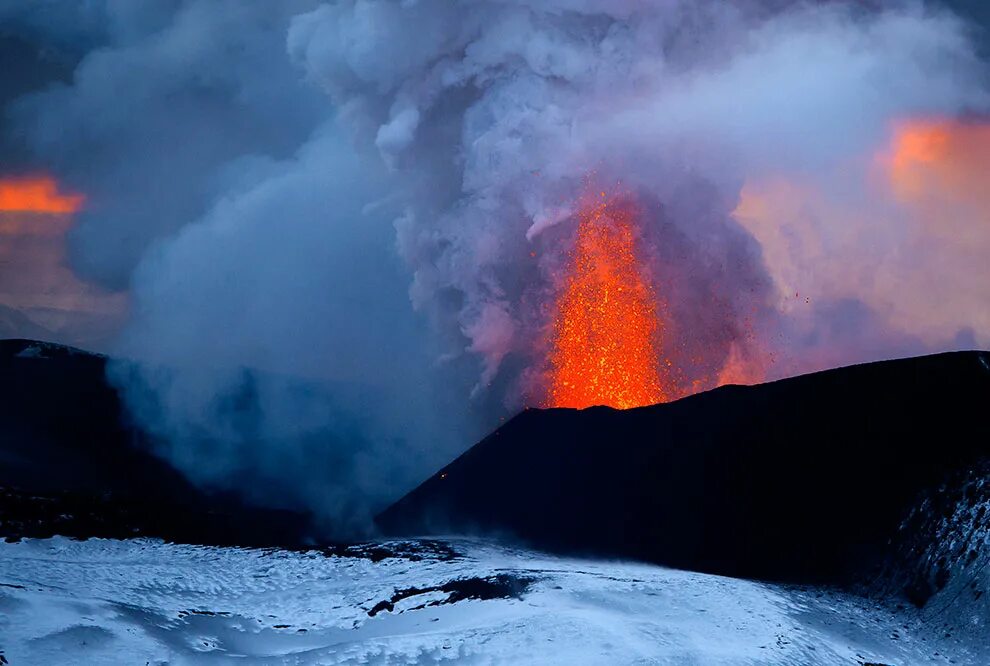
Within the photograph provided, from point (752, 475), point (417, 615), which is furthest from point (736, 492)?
point (417, 615)

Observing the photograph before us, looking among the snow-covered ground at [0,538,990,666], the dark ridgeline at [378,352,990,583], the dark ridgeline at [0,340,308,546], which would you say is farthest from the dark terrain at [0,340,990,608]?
the snow-covered ground at [0,538,990,666]

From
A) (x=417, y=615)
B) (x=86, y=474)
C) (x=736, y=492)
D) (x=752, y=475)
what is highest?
(x=86, y=474)

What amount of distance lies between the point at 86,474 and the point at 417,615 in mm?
44232

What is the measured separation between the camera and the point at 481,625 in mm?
27078

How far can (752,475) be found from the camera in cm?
4219

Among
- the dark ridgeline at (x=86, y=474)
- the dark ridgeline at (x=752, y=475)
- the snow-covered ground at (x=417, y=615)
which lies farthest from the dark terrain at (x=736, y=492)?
the snow-covered ground at (x=417, y=615)

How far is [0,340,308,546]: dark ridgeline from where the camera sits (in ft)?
141

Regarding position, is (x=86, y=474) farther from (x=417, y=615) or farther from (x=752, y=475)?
(x=752, y=475)

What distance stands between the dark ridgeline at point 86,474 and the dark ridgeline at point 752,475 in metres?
11.6

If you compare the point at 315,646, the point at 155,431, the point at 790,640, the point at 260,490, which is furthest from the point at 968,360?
the point at 155,431

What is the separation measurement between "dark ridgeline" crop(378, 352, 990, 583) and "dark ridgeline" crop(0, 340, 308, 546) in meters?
11.6

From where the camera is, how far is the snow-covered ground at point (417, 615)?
2477 centimetres

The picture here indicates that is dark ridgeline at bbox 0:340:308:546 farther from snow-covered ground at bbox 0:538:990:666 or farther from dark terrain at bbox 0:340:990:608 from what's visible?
snow-covered ground at bbox 0:538:990:666

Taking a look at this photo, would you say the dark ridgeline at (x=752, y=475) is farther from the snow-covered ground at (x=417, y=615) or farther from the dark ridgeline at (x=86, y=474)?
the dark ridgeline at (x=86, y=474)
